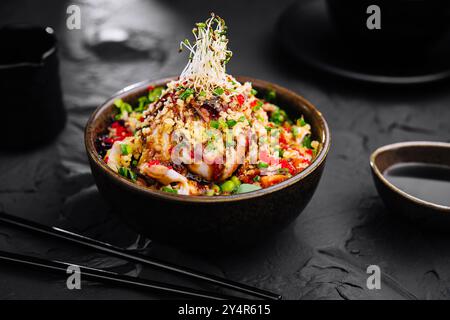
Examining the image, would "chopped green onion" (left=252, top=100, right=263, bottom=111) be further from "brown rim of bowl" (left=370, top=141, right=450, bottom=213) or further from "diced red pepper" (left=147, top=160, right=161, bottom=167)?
"brown rim of bowl" (left=370, top=141, right=450, bottom=213)

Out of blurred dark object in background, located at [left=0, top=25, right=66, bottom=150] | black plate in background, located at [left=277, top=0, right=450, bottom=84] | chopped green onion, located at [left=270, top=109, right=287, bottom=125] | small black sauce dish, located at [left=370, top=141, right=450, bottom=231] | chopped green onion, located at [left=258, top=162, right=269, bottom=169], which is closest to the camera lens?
chopped green onion, located at [left=258, top=162, right=269, bottom=169]

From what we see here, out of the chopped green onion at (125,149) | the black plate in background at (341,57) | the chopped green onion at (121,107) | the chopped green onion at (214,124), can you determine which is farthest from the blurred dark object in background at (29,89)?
the black plate in background at (341,57)

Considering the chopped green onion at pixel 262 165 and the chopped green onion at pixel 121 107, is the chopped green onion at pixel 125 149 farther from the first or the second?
the chopped green onion at pixel 262 165

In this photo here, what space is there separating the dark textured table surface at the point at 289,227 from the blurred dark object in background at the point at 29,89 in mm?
95

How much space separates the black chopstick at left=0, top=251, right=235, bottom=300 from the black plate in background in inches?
73.8

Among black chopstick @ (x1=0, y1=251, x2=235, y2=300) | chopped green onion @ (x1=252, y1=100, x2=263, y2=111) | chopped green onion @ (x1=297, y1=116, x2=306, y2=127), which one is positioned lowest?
black chopstick @ (x1=0, y1=251, x2=235, y2=300)

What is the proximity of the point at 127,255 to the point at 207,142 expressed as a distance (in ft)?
1.72

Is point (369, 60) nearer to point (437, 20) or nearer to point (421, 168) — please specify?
point (437, 20)

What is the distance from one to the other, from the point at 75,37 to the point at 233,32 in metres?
1.12

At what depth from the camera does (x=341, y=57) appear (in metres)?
3.61

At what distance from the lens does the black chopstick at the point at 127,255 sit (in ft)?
6.70

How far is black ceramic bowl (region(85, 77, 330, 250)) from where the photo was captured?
1.92 m

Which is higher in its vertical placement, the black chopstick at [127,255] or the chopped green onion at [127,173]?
the chopped green onion at [127,173]

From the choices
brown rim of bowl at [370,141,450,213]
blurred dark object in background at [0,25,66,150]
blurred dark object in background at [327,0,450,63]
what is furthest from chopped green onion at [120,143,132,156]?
blurred dark object in background at [327,0,450,63]
